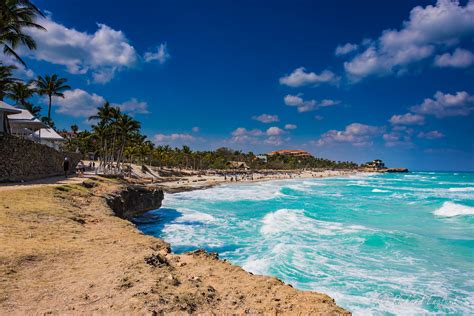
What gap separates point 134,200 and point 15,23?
48.5 ft

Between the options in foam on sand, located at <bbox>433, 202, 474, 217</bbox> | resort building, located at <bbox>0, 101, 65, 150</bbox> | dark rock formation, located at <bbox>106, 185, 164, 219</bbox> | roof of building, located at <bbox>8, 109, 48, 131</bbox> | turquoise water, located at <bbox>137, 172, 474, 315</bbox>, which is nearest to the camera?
turquoise water, located at <bbox>137, 172, 474, 315</bbox>

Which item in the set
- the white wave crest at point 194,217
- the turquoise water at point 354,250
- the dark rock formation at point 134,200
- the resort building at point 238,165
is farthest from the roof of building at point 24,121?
the resort building at point 238,165

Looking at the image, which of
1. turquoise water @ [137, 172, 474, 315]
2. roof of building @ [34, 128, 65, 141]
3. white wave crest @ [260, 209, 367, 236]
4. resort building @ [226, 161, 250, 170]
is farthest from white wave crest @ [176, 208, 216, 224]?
resort building @ [226, 161, 250, 170]

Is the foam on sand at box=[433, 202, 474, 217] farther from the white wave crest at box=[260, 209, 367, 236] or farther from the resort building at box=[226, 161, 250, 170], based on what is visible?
the resort building at box=[226, 161, 250, 170]

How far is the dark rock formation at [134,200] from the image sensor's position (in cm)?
1741

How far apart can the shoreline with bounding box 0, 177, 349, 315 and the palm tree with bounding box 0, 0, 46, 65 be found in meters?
16.7

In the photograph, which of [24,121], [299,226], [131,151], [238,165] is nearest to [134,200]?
[299,226]

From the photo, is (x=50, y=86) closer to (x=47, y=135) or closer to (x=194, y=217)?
(x=47, y=135)

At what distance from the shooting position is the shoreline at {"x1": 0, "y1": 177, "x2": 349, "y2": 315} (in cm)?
458

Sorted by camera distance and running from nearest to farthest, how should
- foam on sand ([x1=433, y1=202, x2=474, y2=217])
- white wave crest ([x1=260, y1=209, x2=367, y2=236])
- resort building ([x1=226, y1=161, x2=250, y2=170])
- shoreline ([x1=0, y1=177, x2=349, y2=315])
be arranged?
shoreline ([x1=0, y1=177, x2=349, y2=315]) → white wave crest ([x1=260, y1=209, x2=367, y2=236]) → foam on sand ([x1=433, y1=202, x2=474, y2=217]) → resort building ([x1=226, y1=161, x2=250, y2=170])

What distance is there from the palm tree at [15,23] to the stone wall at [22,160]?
659cm

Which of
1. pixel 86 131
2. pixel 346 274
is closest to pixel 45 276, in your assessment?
pixel 346 274

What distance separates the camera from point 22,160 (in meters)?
19.6

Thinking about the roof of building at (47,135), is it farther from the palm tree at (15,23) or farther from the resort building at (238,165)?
the resort building at (238,165)
